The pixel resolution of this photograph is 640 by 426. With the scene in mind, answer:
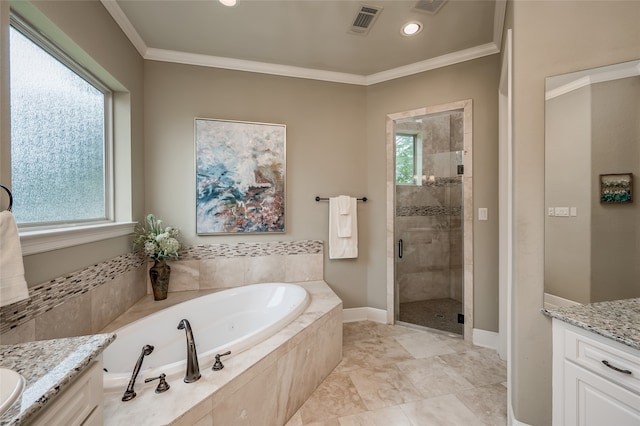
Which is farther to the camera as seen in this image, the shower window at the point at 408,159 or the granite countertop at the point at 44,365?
the shower window at the point at 408,159

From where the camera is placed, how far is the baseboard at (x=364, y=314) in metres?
2.83

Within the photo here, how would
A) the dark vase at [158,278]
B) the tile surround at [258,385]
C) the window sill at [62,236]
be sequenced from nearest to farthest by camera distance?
the tile surround at [258,385] → the window sill at [62,236] → the dark vase at [158,278]

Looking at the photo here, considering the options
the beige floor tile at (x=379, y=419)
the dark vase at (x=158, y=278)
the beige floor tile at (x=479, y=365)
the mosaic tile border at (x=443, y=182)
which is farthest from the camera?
the mosaic tile border at (x=443, y=182)

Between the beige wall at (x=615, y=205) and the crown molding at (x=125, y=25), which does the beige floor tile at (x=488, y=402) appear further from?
the crown molding at (x=125, y=25)

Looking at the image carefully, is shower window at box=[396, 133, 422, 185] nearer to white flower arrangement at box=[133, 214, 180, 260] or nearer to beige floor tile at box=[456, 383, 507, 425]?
beige floor tile at box=[456, 383, 507, 425]

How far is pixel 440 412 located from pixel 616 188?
5.09 ft

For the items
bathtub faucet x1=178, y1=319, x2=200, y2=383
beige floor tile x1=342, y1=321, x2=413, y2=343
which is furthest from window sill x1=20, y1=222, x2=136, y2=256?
beige floor tile x1=342, y1=321, x2=413, y2=343

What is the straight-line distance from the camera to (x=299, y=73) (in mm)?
2662

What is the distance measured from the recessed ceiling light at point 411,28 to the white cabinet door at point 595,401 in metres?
2.35

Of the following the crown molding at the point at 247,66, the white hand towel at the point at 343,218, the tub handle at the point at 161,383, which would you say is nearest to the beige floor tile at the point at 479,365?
the white hand towel at the point at 343,218

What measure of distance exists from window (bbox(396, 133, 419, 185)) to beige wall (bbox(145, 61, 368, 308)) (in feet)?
0.71

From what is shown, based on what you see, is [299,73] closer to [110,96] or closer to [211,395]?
[110,96]

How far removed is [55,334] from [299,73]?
2.70 meters

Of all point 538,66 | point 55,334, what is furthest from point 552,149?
point 55,334
